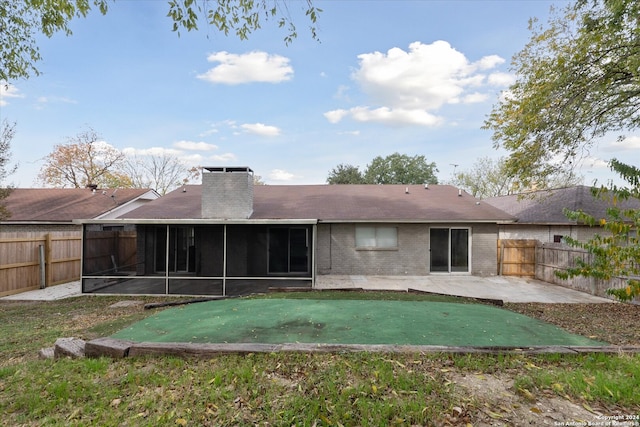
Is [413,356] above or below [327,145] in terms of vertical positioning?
below

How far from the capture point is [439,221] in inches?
511

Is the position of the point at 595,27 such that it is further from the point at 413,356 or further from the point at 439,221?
the point at 413,356

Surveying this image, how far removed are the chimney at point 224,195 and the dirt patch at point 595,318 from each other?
919 cm

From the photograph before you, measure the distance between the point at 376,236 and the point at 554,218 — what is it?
9.21 metres

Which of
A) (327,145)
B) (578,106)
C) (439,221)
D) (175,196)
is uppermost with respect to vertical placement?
(327,145)

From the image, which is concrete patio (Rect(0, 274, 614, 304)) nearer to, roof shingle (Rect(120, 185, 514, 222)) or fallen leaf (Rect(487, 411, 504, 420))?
roof shingle (Rect(120, 185, 514, 222))

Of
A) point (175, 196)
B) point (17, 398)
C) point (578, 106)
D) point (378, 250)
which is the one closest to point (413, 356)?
point (17, 398)

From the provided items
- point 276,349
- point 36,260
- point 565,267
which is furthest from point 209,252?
point 565,267

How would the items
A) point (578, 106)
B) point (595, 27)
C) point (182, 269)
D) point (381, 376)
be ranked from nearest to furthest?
1. point (381, 376)
2. point (595, 27)
3. point (578, 106)
4. point (182, 269)

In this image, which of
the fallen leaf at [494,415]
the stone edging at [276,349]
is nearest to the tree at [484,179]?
the stone edging at [276,349]

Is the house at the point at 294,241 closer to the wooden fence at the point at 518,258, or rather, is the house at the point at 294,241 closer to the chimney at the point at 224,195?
the chimney at the point at 224,195

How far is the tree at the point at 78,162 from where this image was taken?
3300cm

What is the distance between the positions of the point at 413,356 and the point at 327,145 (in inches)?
817

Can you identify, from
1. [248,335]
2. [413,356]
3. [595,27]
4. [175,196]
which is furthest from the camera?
[175,196]
